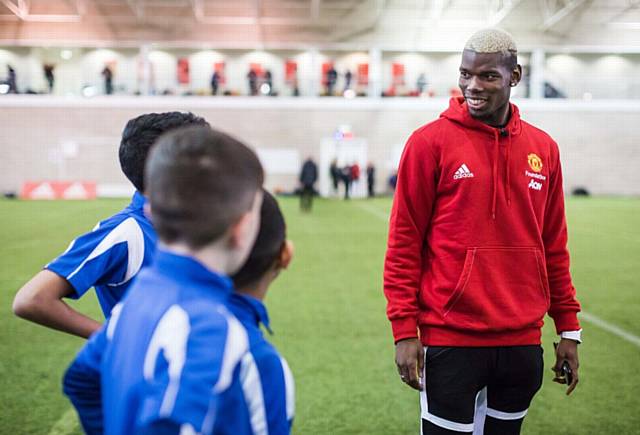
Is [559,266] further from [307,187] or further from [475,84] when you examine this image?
[307,187]

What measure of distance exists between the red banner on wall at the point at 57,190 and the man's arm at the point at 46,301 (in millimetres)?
30377

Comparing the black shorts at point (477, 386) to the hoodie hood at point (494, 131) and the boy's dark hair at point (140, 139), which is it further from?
the boy's dark hair at point (140, 139)

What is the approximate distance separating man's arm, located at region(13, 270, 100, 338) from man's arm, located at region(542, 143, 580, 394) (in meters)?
1.77

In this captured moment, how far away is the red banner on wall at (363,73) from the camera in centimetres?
3819

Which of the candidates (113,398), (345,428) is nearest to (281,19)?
(345,428)

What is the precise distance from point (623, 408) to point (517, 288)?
3.05 m

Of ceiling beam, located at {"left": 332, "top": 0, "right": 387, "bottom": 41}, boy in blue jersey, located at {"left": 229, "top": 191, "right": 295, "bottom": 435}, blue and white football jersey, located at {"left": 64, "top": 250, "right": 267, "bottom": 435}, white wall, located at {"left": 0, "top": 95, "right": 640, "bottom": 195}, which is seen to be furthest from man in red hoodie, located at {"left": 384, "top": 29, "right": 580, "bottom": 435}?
ceiling beam, located at {"left": 332, "top": 0, "right": 387, "bottom": 41}

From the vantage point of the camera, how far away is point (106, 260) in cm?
214

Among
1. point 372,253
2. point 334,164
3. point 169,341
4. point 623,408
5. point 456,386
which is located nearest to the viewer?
point 169,341

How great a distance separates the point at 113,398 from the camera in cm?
131

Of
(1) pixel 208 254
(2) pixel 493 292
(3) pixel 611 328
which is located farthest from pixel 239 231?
(3) pixel 611 328

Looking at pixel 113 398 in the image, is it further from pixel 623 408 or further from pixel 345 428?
pixel 623 408

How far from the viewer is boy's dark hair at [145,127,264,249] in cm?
126

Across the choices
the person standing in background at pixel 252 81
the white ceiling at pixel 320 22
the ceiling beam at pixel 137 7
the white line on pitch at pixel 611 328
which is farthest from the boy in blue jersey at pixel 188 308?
the ceiling beam at pixel 137 7
